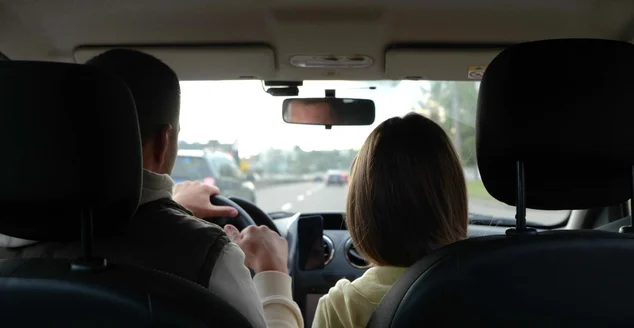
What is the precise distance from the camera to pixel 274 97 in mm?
4039

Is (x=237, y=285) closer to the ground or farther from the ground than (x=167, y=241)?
closer to the ground

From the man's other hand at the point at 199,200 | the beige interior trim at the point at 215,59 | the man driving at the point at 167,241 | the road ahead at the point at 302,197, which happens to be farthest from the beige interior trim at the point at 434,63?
the road ahead at the point at 302,197

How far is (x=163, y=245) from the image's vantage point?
6.13 feet

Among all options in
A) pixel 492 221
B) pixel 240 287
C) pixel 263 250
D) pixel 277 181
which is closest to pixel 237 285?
pixel 240 287

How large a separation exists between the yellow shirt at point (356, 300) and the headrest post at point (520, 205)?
0.45m

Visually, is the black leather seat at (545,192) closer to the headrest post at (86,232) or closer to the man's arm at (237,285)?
the man's arm at (237,285)

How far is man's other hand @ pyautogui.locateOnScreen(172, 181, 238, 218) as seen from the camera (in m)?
3.24

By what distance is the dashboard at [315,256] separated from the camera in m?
3.94

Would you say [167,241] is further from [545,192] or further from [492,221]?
[492,221]

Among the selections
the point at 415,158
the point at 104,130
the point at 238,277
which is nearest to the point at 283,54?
A: the point at 415,158

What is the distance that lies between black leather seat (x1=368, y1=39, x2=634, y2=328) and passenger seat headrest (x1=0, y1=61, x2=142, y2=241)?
776 mm

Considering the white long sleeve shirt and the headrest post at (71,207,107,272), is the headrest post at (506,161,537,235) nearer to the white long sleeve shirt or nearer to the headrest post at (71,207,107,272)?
the white long sleeve shirt

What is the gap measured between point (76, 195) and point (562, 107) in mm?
1218

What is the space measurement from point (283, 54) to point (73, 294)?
7.03ft
